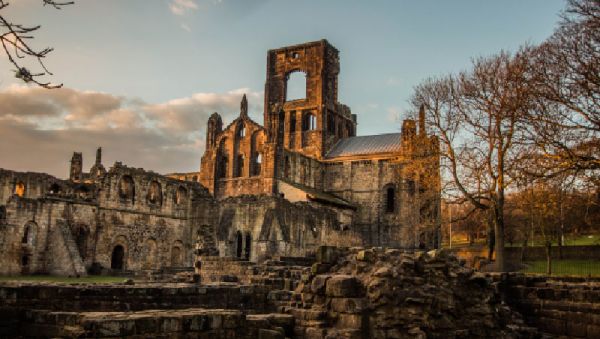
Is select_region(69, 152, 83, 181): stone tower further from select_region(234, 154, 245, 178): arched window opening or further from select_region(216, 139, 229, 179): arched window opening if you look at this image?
select_region(234, 154, 245, 178): arched window opening

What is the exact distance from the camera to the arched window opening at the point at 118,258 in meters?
34.4

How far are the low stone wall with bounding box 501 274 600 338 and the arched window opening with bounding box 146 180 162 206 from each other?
26879 mm

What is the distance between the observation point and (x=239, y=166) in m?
49.5

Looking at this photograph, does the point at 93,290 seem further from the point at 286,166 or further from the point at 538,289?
the point at 286,166

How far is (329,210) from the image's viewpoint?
42.3 m

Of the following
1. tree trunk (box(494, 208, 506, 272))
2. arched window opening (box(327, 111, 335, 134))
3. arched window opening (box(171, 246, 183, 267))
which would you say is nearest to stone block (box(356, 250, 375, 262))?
tree trunk (box(494, 208, 506, 272))

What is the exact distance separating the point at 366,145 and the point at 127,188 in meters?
24.9

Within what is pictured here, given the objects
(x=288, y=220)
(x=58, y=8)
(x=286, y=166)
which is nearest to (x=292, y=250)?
(x=288, y=220)

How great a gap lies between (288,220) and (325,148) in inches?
727

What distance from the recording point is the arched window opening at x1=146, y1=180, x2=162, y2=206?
3747cm

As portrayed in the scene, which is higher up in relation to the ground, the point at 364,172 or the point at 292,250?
the point at 364,172

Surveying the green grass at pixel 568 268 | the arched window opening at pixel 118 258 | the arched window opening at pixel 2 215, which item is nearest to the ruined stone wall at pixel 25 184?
the arched window opening at pixel 2 215

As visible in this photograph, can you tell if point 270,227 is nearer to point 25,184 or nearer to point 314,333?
point 25,184

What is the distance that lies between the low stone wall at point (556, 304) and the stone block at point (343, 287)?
6.08 meters
